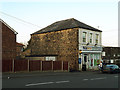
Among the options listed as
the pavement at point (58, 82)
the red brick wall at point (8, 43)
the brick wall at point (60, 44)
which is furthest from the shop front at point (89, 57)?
the pavement at point (58, 82)

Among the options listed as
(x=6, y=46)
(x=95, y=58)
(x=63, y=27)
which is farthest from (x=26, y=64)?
(x=95, y=58)

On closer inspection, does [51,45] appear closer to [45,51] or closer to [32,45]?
[45,51]

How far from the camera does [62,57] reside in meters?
33.1

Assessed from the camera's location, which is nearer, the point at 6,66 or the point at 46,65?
the point at 6,66

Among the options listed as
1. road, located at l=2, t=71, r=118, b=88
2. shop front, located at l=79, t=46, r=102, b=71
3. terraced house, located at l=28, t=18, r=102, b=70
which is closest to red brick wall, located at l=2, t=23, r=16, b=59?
terraced house, located at l=28, t=18, r=102, b=70

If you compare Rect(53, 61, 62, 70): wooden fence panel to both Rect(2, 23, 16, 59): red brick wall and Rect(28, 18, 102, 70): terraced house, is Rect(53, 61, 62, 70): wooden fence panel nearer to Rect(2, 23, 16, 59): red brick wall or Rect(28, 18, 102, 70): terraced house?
Rect(28, 18, 102, 70): terraced house

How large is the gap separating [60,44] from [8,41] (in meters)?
9.03

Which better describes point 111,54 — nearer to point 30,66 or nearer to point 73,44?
point 73,44

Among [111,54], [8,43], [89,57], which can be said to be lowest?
[111,54]

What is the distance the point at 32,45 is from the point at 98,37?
13699 mm

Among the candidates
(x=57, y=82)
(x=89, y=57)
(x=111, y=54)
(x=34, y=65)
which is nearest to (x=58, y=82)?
(x=57, y=82)

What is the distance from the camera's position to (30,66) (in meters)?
23.8

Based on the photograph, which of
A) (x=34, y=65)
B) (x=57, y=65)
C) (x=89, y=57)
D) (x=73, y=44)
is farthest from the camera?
(x=89, y=57)

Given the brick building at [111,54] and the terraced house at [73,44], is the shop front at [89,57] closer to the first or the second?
the terraced house at [73,44]
